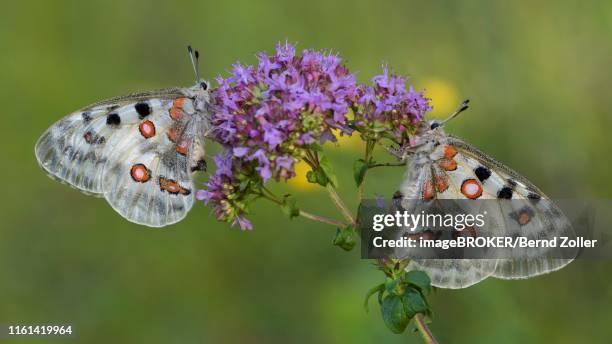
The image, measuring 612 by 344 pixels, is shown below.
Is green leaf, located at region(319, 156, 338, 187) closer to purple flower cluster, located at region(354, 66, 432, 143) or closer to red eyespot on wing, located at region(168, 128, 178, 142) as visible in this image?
purple flower cluster, located at region(354, 66, 432, 143)

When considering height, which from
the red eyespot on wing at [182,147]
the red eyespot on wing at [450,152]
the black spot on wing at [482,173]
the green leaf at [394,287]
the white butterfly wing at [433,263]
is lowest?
the green leaf at [394,287]

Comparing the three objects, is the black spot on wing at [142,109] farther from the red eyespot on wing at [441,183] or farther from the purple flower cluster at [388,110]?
the red eyespot on wing at [441,183]

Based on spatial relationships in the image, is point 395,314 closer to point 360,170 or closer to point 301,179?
point 360,170

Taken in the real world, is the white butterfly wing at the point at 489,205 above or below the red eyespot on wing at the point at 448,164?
below

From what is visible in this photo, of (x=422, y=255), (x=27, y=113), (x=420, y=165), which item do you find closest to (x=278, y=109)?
(x=420, y=165)

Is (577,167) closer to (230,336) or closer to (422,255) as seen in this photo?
(422,255)

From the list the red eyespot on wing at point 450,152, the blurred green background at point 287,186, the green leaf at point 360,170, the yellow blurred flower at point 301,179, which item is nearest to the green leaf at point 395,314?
the green leaf at point 360,170
